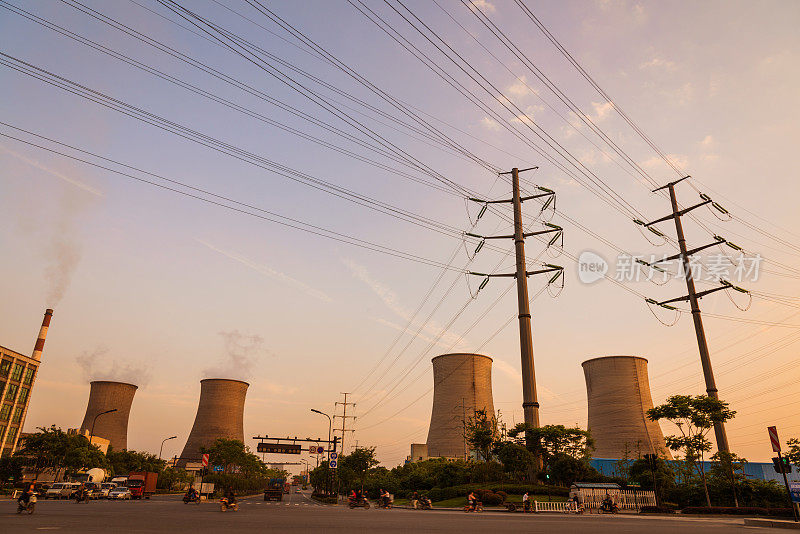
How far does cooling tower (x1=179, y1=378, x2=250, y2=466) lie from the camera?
249 ft

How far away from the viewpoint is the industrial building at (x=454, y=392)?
63.7m

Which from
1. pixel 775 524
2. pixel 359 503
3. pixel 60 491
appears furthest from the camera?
pixel 60 491

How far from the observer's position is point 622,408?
5803 centimetres

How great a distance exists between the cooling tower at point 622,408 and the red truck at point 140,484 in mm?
48502

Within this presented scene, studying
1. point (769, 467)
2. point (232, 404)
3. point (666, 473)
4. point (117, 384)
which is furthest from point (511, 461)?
point (769, 467)

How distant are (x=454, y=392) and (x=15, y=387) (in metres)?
70.4

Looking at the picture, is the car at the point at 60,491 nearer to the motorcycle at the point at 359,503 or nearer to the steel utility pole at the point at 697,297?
the motorcycle at the point at 359,503

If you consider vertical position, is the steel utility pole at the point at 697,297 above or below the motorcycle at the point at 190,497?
above

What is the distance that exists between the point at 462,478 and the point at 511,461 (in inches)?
A: 352

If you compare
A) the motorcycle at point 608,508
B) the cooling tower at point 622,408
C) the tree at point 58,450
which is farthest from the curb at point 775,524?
the tree at point 58,450

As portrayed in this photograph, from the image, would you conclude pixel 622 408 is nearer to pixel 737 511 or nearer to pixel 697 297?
pixel 697 297

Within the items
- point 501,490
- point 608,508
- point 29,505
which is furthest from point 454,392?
point 29,505

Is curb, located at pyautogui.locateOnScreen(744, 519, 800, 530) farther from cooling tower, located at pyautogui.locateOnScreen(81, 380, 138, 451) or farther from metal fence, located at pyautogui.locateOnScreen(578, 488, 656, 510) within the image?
cooling tower, located at pyautogui.locateOnScreen(81, 380, 138, 451)

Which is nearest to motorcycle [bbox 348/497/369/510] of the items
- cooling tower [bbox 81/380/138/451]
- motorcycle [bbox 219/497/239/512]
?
motorcycle [bbox 219/497/239/512]
